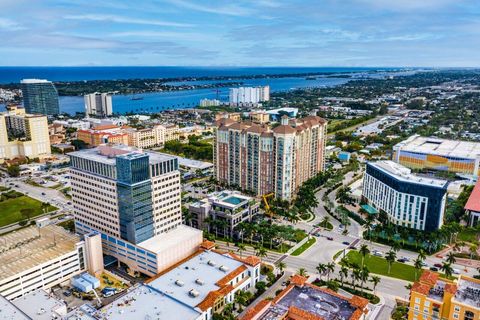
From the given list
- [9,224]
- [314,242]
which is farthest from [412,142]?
[9,224]

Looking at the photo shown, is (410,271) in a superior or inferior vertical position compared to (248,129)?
inferior

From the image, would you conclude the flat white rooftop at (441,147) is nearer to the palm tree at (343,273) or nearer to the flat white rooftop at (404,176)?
the flat white rooftop at (404,176)

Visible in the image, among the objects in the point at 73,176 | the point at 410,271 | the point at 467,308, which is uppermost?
the point at 73,176

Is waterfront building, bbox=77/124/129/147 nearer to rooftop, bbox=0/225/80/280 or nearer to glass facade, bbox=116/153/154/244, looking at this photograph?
rooftop, bbox=0/225/80/280

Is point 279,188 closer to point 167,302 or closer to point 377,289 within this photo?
point 377,289

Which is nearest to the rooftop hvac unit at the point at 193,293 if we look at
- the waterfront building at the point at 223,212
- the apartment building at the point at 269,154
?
the waterfront building at the point at 223,212

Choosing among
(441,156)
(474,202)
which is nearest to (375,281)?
(474,202)
